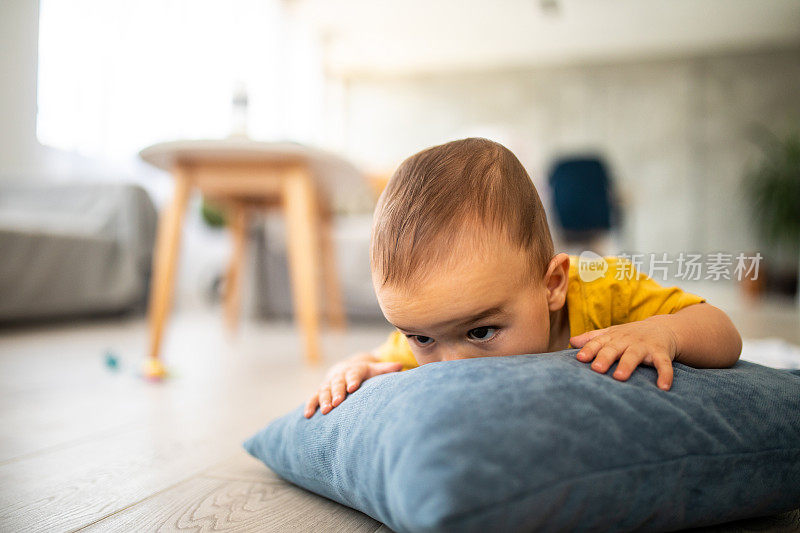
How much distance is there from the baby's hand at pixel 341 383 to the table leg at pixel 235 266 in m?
1.51

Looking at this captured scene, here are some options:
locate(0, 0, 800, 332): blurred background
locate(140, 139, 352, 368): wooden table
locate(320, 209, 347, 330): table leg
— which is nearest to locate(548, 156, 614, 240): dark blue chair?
locate(0, 0, 800, 332): blurred background

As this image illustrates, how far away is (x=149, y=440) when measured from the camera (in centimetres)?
82

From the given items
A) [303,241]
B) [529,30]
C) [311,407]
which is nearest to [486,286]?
[311,407]

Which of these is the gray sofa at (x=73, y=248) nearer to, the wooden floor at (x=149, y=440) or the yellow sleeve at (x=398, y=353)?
the wooden floor at (x=149, y=440)

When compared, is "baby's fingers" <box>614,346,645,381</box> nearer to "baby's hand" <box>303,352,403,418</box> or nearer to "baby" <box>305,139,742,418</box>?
"baby" <box>305,139,742,418</box>

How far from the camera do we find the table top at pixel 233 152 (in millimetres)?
1363

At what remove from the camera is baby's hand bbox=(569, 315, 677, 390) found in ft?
1.73

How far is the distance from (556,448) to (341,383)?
287 mm

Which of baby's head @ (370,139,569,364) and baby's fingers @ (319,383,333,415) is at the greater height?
baby's head @ (370,139,569,364)

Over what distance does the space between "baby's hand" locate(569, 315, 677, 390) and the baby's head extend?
72 millimetres

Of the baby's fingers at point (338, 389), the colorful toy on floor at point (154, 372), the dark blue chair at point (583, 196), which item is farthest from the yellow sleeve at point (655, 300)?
the dark blue chair at point (583, 196)

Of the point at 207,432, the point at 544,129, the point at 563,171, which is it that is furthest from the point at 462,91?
the point at 207,432

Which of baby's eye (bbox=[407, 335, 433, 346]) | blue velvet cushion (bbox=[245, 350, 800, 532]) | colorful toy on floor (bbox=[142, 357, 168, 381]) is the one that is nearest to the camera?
blue velvet cushion (bbox=[245, 350, 800, 532])

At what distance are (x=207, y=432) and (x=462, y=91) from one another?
5.65 meters
